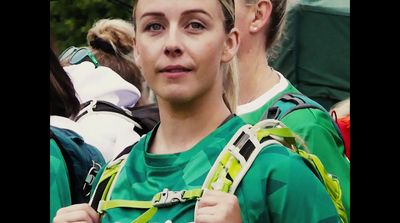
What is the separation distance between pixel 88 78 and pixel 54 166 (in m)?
0.30

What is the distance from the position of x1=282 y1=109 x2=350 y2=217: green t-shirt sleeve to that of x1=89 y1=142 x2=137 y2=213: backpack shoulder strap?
38 centimetres

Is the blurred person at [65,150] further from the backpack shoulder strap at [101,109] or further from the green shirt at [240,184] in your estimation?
the green shirt at [240,184]

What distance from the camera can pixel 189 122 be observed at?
222 cm

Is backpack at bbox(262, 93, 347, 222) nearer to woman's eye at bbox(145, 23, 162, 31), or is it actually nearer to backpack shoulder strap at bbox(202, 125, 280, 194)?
backpack shoulder strap at bbox(202, 125, 280, 194)

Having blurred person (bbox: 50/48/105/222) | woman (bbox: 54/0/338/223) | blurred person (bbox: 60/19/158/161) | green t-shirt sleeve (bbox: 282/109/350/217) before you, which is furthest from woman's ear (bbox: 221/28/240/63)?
blurred person (bbox: 50/48/105/222)

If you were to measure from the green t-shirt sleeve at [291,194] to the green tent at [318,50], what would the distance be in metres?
0.34

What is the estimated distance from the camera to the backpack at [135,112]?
2.43 meters

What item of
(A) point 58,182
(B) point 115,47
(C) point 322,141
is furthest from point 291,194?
(B) point 115,47

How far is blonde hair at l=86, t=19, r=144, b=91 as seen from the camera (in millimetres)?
2559

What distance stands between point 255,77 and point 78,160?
47 centimetres

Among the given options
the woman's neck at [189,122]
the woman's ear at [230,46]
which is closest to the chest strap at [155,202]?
the woman's neck at [189,122]
